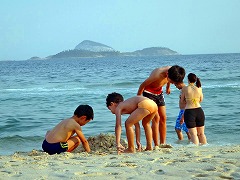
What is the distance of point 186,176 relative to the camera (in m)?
3.99

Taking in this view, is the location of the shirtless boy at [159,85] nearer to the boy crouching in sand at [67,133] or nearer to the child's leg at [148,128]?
the child's leg at [148,128]

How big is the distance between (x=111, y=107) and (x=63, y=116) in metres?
6.50

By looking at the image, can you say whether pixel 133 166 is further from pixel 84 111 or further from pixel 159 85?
pixel 159 85

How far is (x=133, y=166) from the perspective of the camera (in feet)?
15.0

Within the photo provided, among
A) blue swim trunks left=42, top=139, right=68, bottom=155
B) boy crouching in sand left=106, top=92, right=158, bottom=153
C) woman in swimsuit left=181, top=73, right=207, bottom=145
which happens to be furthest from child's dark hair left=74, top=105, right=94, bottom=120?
woman in swimsuit left=181, top=73, right=207, bottom=145

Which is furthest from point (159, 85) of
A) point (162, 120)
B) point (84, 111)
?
point (84, 111)

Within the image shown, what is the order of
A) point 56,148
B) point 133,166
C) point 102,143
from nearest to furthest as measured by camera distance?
point 133,166 → point 56,148 → point 102,143

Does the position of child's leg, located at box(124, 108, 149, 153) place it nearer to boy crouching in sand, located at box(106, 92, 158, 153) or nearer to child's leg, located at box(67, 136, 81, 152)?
boy crouching in sand, located at box(106, 92, 158, 153)

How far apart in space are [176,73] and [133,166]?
193 centimetres

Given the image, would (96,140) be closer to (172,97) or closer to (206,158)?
(206,158)

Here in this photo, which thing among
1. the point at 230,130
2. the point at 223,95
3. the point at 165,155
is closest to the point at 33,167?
the point at 165,155

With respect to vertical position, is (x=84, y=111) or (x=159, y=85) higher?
(x=159, y=85)

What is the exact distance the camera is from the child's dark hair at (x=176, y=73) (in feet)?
19.7

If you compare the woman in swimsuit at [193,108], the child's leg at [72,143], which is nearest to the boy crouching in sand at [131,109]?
the child's leg at [72,143]
